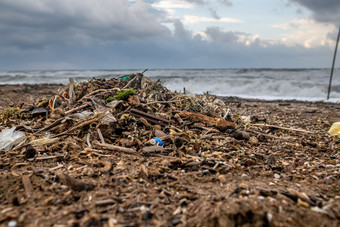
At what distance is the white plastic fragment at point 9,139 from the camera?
3.38 meters

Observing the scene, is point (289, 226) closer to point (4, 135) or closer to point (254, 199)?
point (254, 199)

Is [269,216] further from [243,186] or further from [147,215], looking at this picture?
[147,215]

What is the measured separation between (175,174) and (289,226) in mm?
1282

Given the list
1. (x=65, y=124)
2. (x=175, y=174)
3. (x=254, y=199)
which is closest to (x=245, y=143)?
(x=175, y=174)

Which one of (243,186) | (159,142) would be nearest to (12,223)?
(243,186)

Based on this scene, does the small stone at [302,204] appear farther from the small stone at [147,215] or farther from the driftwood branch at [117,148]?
the driftwood branch at [117,148]

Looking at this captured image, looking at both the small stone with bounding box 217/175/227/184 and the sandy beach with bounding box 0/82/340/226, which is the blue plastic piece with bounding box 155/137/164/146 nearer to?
the sandy beach with bounding box 0/82/340/226

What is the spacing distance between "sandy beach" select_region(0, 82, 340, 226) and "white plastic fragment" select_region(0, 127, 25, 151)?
132 mm

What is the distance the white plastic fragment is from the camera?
3.38 metres

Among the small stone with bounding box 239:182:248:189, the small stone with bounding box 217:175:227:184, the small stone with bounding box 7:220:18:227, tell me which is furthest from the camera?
the small stone with bounding box 217:175:227:184

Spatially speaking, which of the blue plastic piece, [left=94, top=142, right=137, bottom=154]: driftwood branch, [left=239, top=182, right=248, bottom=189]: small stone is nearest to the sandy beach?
[left=239, top=182, right=248, bottom=189]: small stone

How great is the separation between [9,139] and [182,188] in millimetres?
2667

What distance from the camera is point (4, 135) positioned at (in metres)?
3.64

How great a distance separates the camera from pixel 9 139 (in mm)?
3510
